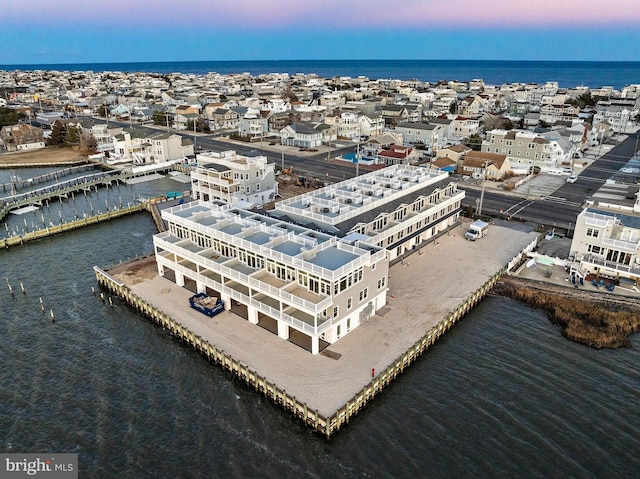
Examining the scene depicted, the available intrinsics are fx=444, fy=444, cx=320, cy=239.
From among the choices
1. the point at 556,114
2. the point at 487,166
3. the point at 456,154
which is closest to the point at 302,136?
the point at 456,154

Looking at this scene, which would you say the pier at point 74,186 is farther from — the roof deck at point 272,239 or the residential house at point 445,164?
the residential house at point 445,164

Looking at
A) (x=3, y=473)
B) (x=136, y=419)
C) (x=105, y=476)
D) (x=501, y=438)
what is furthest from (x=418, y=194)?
(x=3, y=473)

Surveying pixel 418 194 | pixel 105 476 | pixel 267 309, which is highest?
pixel 418 194

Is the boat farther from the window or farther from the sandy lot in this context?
the sandy lot

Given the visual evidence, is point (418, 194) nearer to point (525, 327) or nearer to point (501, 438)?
point (525, 327)

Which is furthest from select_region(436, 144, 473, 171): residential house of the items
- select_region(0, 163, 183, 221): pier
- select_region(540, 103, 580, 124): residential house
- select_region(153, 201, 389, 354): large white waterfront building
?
select_region(540, 103, 580, 124): residential house
